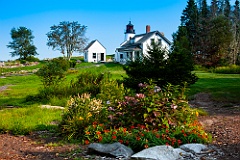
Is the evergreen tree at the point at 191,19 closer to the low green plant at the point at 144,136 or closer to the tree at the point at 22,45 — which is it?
the tree at the point at 22,45

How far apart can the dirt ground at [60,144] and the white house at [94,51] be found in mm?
42667

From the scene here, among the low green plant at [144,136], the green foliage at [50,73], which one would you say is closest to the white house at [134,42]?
the green foliage at [50,73]

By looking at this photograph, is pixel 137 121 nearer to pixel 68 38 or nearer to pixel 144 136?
pixel 144 136

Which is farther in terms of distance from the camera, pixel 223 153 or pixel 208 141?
pixel 208 141

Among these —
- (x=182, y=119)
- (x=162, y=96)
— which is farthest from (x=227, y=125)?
(x=162, y=96)

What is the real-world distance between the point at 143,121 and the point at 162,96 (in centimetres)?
73

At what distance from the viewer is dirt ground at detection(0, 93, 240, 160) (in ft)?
16.9

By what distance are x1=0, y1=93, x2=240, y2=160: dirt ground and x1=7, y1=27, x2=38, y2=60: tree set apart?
44872 millimetres

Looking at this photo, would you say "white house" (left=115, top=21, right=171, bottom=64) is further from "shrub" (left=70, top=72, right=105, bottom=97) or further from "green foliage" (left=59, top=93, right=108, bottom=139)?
"green foliage" (left=59, top=93, right=108, bottom=139)

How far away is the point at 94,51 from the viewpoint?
5050 centimetres

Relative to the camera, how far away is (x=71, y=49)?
4941cm

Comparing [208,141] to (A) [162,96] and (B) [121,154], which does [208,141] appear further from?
(B) [121,154]

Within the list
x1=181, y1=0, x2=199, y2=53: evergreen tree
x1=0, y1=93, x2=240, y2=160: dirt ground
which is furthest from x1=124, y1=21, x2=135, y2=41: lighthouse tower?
x1=0, y1=93, x2=240, y2=160: dirt ground

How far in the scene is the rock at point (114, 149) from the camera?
480 cm
